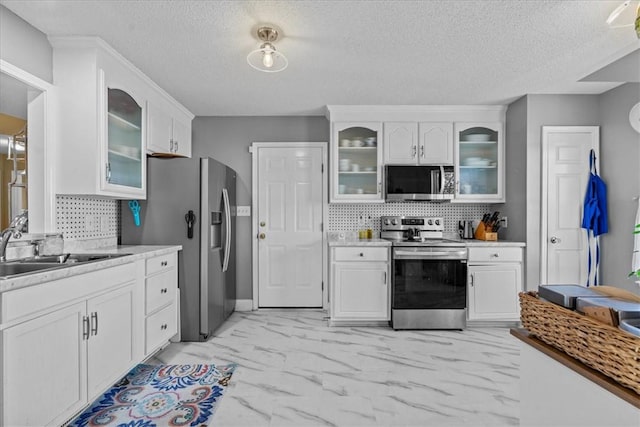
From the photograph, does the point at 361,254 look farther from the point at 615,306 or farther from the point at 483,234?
the point at 615,306

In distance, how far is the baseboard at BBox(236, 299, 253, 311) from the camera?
4242 millimetres

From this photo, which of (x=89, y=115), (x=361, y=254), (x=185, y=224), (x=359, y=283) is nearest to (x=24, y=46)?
(x=89, y=115)

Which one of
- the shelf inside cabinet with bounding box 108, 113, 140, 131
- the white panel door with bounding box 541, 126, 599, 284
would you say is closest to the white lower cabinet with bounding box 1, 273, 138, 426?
the shelf inside cabinet with bounding box 108, 113, 140, 131

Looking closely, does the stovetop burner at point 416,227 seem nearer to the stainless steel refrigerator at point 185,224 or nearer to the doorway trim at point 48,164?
the stainless steel refrigerator at point 185,224

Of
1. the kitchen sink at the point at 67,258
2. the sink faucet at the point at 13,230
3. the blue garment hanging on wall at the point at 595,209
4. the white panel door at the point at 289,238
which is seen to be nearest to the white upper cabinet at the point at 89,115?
the sink faucet at the point at 13,230

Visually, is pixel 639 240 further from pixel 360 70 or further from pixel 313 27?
pixel 313 27

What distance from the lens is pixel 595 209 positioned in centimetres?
329

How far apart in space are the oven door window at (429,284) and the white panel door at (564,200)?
33.7 inches

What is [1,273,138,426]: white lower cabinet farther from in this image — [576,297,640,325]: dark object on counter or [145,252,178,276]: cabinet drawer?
[576,297,640,325]: dark object on counter

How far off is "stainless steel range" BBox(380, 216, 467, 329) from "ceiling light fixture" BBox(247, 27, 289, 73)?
2058mm

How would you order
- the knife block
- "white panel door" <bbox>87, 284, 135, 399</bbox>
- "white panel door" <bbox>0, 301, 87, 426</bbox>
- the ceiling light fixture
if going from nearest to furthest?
"white panel door" <bbox>0, 301, 87, 426</bbox>
"white panel door" <bbox>87, 284, 135, 399</bbox>
the ceiling light fixture
the knife block

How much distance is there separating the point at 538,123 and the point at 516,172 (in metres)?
0.52

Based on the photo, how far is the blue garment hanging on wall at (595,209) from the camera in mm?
3281

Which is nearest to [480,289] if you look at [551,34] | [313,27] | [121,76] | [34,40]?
[551,34]
